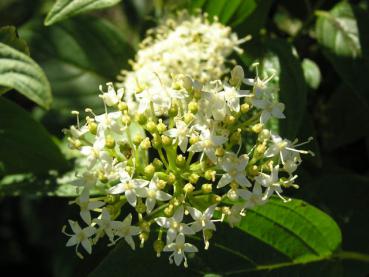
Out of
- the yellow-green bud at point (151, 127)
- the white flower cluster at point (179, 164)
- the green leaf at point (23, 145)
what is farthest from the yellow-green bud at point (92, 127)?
the green leaf at point (23, 145)

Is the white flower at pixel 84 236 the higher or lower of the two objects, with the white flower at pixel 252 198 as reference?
lower

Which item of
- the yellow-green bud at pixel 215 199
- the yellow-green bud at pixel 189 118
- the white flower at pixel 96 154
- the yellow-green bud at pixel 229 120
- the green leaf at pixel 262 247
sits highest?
the yellow-green bud at pixel 189 118

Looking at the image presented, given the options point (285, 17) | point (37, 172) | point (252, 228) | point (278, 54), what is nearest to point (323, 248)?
point (252, 228)

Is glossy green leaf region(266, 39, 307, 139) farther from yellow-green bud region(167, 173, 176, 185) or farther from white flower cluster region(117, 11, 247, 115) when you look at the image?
yellow-green bud region(167, 173, 176, 185)

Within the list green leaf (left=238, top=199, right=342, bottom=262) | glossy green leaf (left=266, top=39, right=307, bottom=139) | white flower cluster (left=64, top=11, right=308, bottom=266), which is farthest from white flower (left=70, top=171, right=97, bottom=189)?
glossy green leaf (left=266, top=39, right=307, bottom=139)

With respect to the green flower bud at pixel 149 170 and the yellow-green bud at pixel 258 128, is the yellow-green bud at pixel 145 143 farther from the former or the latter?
the yellow-green bud at pixel 258 128

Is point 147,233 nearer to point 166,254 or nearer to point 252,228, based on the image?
point 166,254
